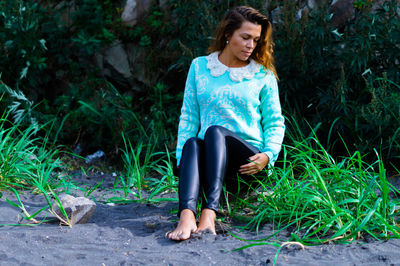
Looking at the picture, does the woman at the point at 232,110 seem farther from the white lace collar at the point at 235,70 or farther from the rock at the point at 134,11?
Result: the rock at the point at 134,11

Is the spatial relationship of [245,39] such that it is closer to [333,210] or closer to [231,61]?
[231,61]

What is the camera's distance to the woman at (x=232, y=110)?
2.50 m

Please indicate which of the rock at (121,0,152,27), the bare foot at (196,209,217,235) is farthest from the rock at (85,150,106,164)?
the bare foot at (196,209,217,235)

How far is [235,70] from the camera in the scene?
108 inches

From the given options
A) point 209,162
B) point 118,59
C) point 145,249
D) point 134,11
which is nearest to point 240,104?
point 209,162

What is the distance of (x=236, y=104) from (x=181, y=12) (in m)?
1.99

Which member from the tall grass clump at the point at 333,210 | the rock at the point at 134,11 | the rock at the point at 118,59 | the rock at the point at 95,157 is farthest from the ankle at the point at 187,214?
the rock at the point at 134,11

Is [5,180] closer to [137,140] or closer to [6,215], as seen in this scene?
[6,215]

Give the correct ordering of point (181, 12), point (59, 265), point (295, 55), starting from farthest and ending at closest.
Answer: point (181, 12) → point (295, 55) → point (59, 265)

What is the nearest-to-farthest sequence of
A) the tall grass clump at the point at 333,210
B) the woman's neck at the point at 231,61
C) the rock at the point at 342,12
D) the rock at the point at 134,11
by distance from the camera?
the tall grass clump at the point at 333,210
the woman's neck at the point at 231,61
the rock at the point at 342,12
the rock at the point at 134,11

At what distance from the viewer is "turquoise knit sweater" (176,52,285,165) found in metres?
2.70

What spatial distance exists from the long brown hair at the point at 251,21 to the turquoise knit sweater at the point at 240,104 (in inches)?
2.2

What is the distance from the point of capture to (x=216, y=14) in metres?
4.23

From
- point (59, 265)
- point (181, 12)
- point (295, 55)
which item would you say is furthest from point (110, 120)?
point (59, 265)
